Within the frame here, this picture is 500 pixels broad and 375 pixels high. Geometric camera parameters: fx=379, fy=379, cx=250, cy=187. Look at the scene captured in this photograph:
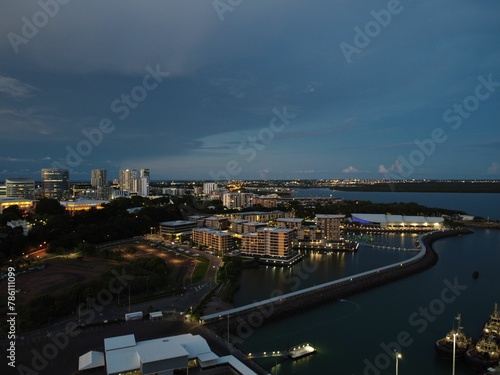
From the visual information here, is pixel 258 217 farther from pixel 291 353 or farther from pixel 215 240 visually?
pixel 291 353

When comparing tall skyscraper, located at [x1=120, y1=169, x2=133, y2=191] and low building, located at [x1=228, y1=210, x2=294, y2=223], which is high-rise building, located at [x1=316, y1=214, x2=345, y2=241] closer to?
low building, located at [x1=228, y1=210, x2=294, y2=223]

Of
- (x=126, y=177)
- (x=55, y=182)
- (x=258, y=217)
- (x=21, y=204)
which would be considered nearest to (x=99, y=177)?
(x=126, y=177)

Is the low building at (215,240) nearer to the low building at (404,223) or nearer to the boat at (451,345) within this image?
the boat at (451,345)

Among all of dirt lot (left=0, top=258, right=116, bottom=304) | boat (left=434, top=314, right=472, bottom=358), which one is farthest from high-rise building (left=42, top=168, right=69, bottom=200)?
boat (left=434, top=314, right=472, bottom=358)

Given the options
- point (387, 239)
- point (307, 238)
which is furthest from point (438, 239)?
point (307, 238)

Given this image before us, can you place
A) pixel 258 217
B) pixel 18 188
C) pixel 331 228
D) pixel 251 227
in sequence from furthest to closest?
pixel 18 188 → pixel 258 217 → pixel 251 227 → pixel 331 228

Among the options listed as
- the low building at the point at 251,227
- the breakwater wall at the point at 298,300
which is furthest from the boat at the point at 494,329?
the low building at the point at 251,227

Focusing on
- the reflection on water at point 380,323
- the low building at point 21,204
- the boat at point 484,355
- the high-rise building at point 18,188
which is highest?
the high-rise building at point 18,188
